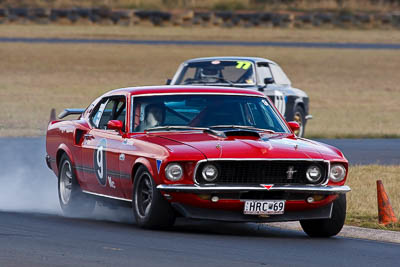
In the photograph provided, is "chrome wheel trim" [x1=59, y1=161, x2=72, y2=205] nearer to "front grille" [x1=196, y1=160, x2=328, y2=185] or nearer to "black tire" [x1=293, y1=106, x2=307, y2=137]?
"front grille" [x1=196, y1=160, x2=328, y2=185]

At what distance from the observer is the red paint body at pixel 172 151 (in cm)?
973

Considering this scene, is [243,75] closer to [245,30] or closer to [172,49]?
[172,49]

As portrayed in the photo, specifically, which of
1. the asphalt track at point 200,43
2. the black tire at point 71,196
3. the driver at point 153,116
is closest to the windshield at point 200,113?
the driver at point 153,116

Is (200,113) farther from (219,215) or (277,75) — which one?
(277,75)

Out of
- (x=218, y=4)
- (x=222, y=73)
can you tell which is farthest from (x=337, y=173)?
(x=218, y=4)

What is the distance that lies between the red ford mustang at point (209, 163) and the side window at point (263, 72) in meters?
10.2

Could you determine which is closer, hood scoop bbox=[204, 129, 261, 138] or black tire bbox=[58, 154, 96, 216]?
hood scoop bbox=[204, 129, 261, 138]

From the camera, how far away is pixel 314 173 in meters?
9.98

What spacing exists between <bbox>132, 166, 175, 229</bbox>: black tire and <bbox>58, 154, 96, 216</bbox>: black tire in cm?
151

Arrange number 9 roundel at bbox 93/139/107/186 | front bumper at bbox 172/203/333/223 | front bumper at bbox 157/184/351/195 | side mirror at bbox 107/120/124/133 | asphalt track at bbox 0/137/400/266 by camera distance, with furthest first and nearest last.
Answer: number 9 roundel at bbox 93/139/107/186, side mirror at bbox 107/120/124/133, front bumper at bbox 172/203/333/223, front bumper at bbox 157/184/351/195, asphalt track at bbox 0/137/400/266

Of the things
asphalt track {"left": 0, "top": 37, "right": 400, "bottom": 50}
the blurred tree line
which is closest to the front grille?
asphalt track {"left": 0, "top": 37, "right": 400, "bottom": 50}

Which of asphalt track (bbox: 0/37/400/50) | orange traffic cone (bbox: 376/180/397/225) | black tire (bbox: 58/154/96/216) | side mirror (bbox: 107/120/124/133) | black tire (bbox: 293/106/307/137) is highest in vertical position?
side mirror (bbox: 107/120/124/133)

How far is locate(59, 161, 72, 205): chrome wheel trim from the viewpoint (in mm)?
12055

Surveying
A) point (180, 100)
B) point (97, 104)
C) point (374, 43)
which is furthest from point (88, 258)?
point (374, 43)
